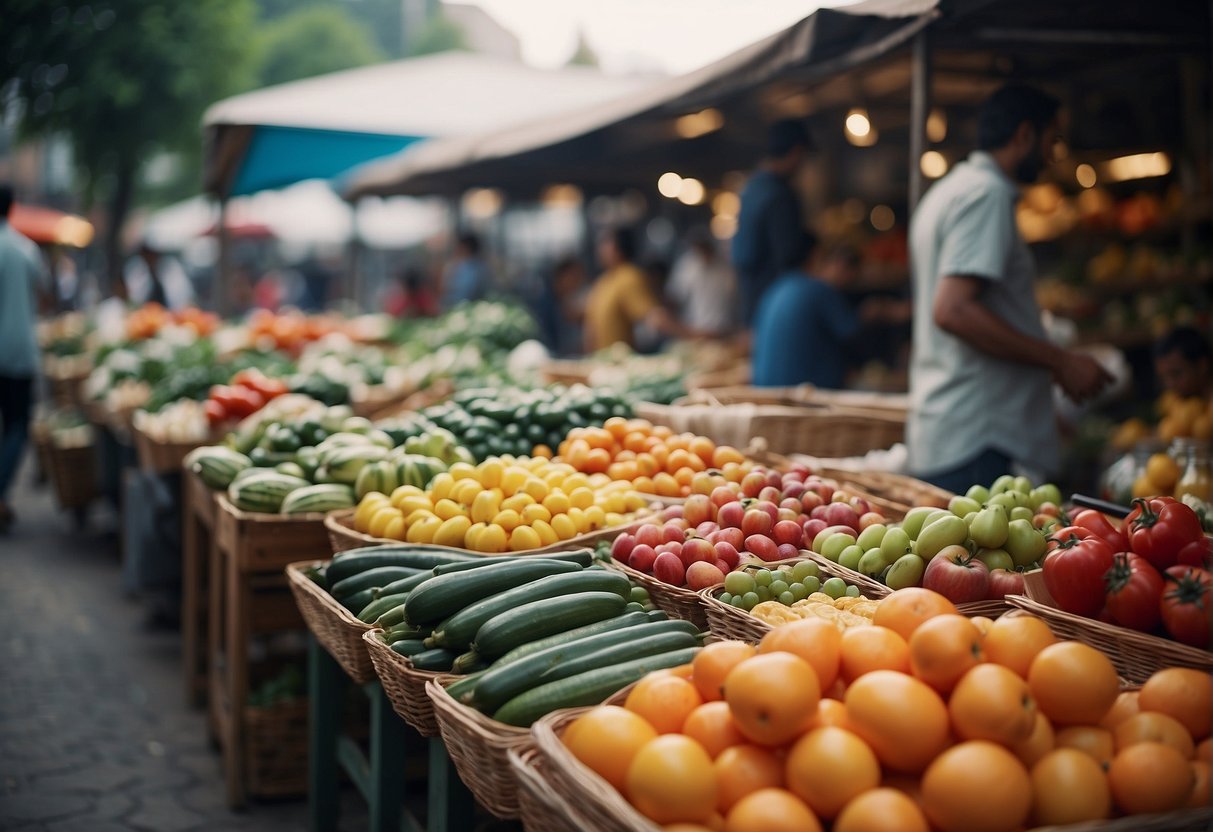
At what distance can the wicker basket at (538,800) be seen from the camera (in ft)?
6.19

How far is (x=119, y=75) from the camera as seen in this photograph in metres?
15.8

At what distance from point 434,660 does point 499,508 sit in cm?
107

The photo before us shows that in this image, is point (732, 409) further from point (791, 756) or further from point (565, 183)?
point (565, 183)

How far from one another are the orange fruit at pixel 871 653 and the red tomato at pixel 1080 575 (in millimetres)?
519

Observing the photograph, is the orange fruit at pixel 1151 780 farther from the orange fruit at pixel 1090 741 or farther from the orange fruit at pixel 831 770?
the orange fruit at pixel 831 770

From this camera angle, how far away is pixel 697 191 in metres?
11.9

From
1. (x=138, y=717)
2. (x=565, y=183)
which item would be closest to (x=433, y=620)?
(x=138, y=717)

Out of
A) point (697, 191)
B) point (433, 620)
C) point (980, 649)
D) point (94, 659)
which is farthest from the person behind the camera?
point (697, 191)

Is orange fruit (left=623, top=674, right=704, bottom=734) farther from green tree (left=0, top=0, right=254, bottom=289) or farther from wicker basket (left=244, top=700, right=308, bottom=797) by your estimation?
green tree (left=0, top=0, right=254, bottom=289)

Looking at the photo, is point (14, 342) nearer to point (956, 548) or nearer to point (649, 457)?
point (649, 457)

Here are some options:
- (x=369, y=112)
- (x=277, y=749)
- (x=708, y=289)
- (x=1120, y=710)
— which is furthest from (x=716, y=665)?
(x=708, y=289)

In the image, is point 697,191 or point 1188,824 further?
point 697,191

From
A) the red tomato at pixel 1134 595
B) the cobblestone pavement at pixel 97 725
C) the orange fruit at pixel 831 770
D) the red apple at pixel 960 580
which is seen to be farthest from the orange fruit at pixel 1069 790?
the cobblestone pavement at pixel 97 725

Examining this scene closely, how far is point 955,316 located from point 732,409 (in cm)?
110
